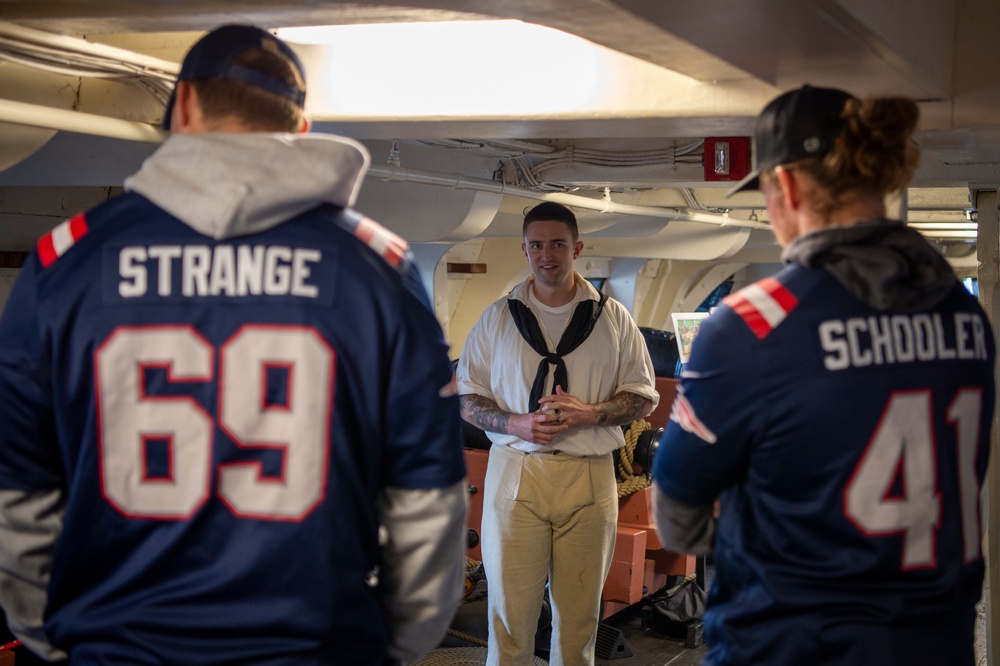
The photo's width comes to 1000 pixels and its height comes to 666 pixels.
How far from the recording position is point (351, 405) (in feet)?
5.16

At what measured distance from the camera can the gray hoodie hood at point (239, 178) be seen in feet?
4.97

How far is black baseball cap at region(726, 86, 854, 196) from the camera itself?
1.74 metres

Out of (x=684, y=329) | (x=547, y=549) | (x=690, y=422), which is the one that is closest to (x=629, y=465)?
(x=684, y=329)

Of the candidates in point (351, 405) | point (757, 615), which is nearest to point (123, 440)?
point (351, 405)

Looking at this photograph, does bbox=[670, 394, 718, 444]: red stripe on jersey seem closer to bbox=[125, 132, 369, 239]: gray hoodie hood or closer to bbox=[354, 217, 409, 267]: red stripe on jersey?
bbox=[354, 217, 409, 267]: red stripe on jersey

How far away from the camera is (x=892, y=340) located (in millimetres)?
1701

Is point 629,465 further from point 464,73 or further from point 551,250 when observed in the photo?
point 464,73

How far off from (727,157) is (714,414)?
3.11 metres

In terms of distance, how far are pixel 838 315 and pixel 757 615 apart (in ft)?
1.78

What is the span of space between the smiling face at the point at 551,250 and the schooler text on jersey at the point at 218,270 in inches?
92.2

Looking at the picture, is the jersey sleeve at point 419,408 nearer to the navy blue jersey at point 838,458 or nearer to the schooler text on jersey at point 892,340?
the navy blue jersey at point 838,458

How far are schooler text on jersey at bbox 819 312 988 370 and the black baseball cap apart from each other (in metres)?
0.31

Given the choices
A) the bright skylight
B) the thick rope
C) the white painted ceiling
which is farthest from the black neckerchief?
the thick rope

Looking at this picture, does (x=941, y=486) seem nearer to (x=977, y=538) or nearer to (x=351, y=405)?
(x=977, y=538)
